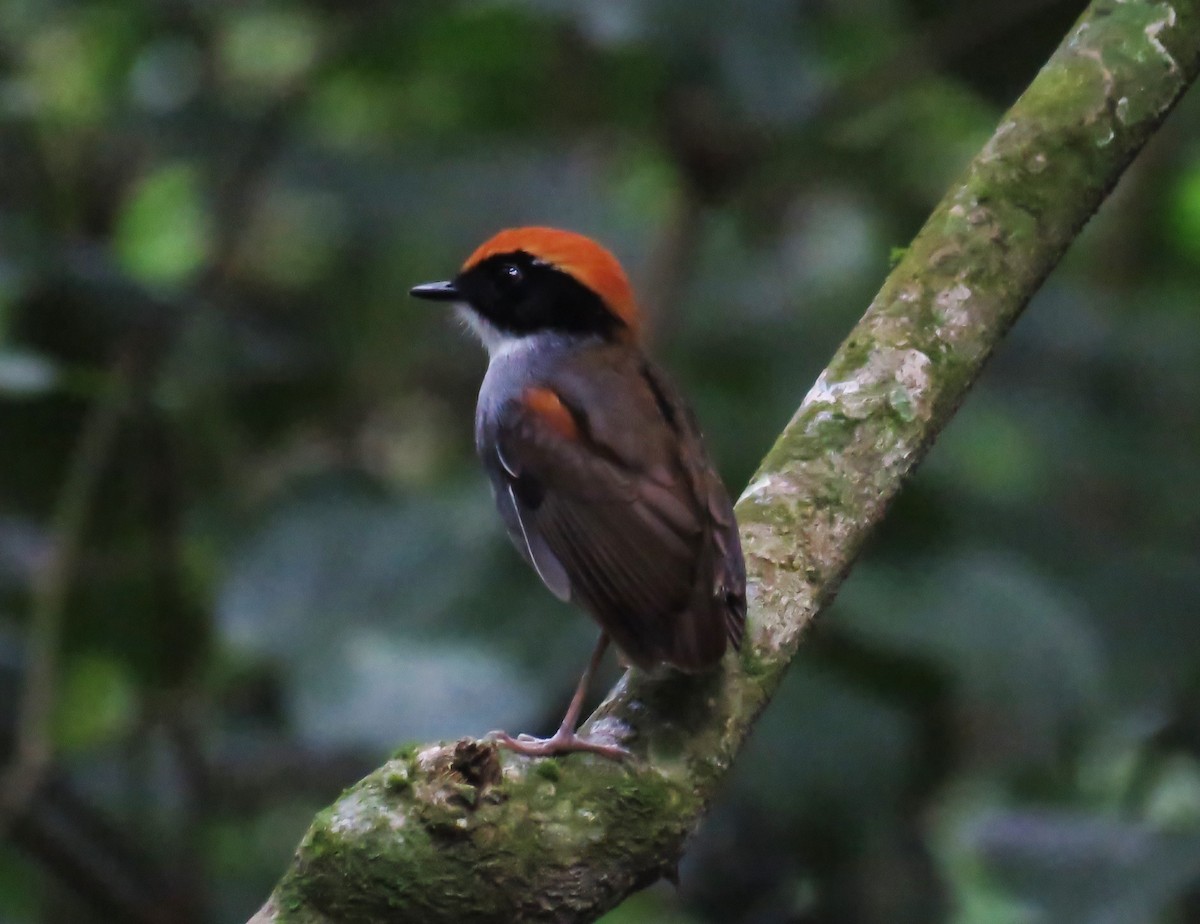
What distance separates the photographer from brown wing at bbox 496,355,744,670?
2396mm

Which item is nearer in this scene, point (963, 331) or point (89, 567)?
point (963, 331)

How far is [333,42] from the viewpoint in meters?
4.86

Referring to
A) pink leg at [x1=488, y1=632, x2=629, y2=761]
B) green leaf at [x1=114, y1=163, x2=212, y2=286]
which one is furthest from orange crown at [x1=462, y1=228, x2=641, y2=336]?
green leaf at [x1=114, y1=163, x2=212, y2=286]

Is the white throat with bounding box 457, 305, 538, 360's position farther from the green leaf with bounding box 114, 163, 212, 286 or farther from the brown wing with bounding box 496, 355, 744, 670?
the green leaf with bounding box 114, 163, 212, 286

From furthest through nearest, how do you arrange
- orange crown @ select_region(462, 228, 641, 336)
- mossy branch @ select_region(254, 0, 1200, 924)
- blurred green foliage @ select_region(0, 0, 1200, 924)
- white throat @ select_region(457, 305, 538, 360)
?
1. blurred green foliage @ select_region(0, 0, 1200, 924)
2. white throat @ select_region(457, 305, 538, 360)
3. orange crown @ select_region(462, 228, 641, 336)
4. mossy branch @ select_region(254, 0, 1200, 924)

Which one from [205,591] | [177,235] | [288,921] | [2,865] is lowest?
[2,865]

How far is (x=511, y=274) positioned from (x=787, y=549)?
1.06 metres

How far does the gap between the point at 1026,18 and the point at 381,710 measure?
2.95 meters

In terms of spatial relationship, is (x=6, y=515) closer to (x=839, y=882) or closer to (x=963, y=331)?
(x=839, y=882)

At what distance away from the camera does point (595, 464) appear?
2811 mm

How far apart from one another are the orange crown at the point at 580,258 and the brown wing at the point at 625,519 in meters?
0.32

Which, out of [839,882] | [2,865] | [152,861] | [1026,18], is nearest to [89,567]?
[152,861]

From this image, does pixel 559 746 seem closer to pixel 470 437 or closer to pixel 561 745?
pixel 561 745

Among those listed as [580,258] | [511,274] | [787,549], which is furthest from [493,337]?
Result: [787,549]
